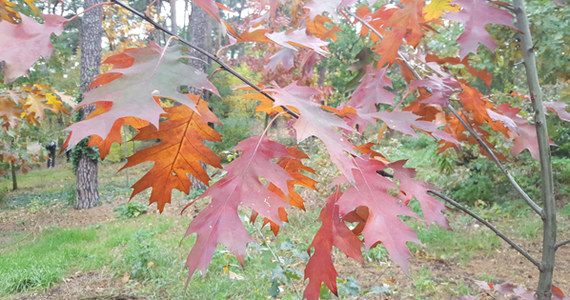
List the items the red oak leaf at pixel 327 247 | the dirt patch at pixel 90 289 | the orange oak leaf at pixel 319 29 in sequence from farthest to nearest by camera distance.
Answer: the dirt patch at pixel 90 289
the orange oak leaf at pixel 319 29
the red oak leaf at pixel 327 247

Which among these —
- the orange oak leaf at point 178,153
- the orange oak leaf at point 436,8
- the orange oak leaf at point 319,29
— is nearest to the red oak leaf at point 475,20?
the orange oak leaf at point 436,8

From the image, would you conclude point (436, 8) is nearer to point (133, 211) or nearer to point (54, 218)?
point (133, 211)

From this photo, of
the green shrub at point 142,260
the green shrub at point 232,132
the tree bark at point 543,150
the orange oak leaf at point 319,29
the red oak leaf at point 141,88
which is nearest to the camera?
the red oak leaf at point 141,88

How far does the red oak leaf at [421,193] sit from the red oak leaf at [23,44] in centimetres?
67

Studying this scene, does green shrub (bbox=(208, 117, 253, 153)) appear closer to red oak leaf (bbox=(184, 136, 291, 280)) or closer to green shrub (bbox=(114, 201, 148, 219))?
green shrub (bbox=(114, 201, 148, 219))

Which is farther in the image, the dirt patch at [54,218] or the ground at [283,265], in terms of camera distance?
the dirt patch at [54,218]

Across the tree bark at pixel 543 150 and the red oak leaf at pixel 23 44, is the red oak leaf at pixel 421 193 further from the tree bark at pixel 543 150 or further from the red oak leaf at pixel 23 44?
the red oak leaf at pixel 23 44

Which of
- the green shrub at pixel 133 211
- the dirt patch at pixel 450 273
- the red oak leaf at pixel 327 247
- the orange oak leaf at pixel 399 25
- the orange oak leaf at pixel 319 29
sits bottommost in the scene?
the green shrub at pixel 133 211

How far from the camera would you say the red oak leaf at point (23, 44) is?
21.0 inches

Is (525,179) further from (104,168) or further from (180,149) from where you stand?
(104,168)

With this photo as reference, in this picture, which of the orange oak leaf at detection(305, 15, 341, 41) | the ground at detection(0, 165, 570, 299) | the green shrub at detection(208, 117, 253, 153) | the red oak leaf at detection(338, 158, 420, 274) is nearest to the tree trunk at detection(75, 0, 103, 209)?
the ground at detection(0, 165, 570, 299)

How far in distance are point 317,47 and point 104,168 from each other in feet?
51.9

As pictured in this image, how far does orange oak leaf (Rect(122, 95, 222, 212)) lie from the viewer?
75 cm

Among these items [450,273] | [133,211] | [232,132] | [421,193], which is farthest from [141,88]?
[232,132]
